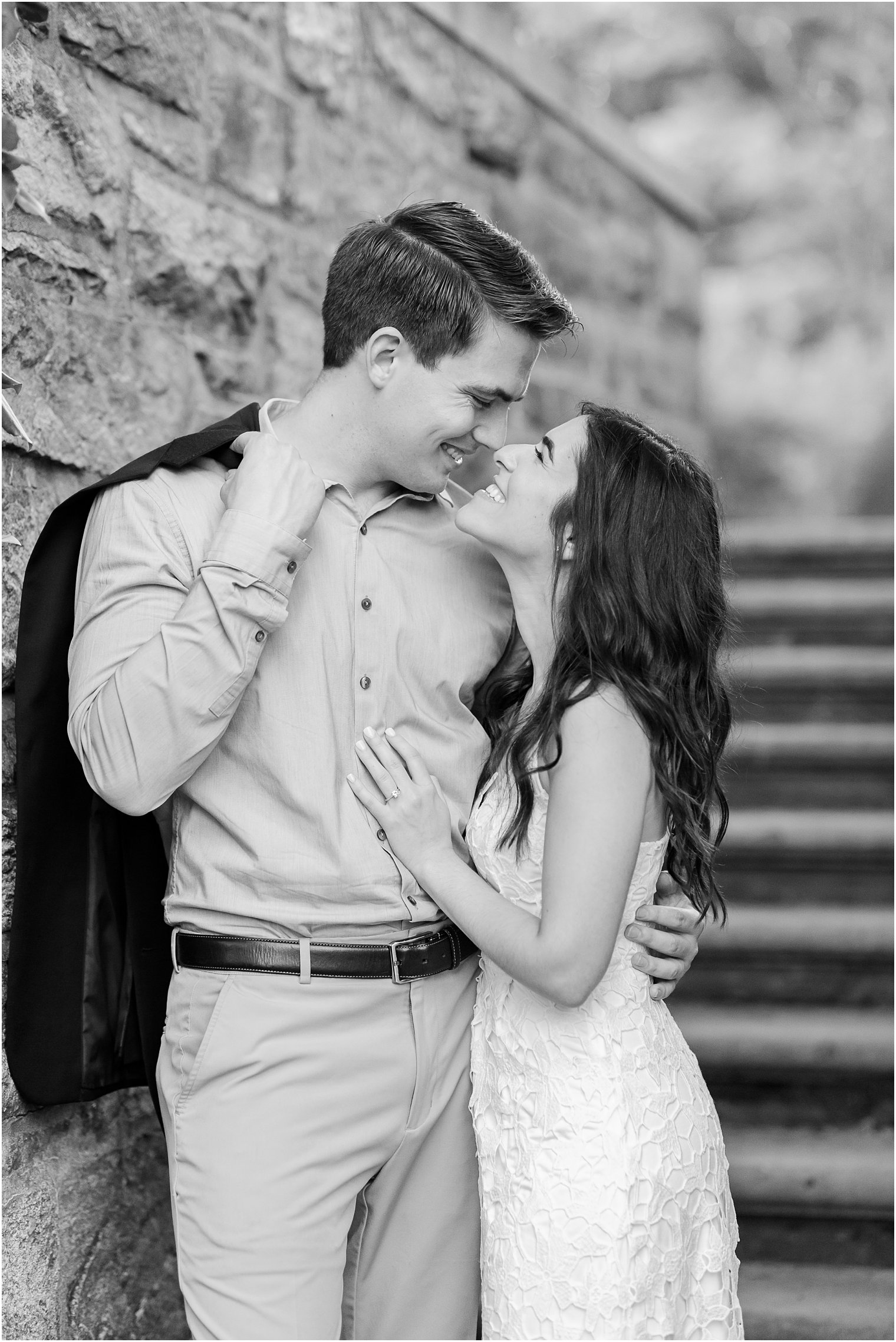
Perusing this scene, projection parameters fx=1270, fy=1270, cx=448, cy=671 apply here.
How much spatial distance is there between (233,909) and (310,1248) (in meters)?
0.46

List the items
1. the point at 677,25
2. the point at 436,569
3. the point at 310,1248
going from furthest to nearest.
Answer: the point at 677,25 < the point at 436,569 < the point at 310,1248

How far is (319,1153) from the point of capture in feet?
5.72

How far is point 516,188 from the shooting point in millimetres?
4301

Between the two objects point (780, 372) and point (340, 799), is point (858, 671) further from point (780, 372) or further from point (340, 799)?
point (780, 372)

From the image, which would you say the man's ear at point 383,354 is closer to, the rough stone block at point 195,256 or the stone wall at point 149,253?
the stone wall at point 149,253

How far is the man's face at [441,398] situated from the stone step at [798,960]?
1847 millimetres

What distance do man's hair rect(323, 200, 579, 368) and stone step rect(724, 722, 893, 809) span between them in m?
2.14

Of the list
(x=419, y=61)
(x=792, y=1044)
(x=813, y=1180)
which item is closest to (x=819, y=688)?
(x=792, y=1044)

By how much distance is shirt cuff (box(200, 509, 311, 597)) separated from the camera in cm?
163

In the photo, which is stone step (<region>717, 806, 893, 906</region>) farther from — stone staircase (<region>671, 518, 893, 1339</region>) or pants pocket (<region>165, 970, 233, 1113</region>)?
pants pocket (<region>165, 970, 233, 1113</region>)

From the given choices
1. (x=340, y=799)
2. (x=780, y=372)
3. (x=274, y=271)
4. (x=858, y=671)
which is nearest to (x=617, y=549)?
(x=340, y=799)

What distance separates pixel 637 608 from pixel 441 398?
1.43 ft

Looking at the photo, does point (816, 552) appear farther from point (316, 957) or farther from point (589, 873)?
point (316, 957)

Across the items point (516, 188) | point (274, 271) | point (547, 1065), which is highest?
point (516, 188)
